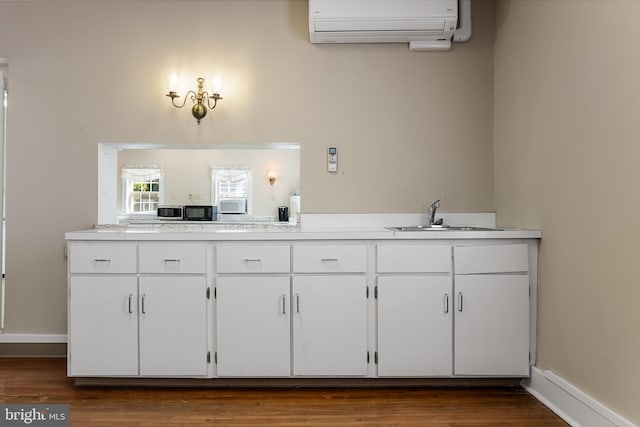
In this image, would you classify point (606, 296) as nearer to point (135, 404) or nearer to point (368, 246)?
point (368, 246)

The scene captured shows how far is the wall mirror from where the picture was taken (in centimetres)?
816

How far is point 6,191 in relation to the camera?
10.0ft

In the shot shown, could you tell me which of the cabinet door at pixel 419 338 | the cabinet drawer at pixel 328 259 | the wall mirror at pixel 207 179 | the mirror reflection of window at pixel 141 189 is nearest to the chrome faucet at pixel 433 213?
the cabinet door at pixel 419 338

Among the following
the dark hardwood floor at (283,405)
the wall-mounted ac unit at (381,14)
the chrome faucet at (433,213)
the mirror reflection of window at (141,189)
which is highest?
the wall-mounted ac unit at (381,14)

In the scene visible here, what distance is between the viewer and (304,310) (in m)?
2.48

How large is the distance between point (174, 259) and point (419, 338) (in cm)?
146

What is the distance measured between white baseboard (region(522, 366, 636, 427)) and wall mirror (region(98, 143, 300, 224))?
6046 millimetres

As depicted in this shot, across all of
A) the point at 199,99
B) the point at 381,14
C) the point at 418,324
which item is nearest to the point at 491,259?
the point at 418,324

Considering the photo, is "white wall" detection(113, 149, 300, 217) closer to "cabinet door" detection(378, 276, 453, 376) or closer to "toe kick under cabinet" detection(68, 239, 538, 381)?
"toe kick under cabinet" detection(68, 239, 538, 381)

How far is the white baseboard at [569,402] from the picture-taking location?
6.21ft

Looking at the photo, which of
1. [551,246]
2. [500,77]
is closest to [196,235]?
[551,246]

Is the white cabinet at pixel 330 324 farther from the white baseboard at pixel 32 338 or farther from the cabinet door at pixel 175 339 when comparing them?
the white baseboard at pixel 32 338

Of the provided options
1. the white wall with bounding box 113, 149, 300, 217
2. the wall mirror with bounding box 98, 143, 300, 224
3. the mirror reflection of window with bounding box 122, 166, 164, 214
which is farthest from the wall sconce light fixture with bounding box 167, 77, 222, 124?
the mirror reflection of window with bounding box 122, 166, 164, 214

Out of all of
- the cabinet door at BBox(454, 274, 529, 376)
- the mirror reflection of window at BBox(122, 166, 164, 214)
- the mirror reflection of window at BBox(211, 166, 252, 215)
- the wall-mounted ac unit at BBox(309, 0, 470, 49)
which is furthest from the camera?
the mirror reflection of window at BBox(211, 166, 252, 215)
